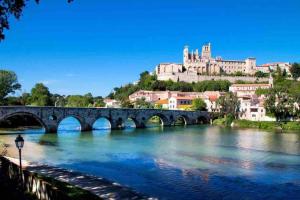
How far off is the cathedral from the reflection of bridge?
6228cm

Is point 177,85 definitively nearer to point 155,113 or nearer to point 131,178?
point 155,113

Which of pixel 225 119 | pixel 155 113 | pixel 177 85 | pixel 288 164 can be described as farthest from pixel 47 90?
pixel 288 164

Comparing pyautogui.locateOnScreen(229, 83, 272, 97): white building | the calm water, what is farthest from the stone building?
the calm water

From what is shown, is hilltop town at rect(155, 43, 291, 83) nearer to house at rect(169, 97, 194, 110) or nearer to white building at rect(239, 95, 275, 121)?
house at rect(169, 97, 194, 110)

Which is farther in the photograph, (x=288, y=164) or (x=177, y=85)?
(x=177, y=85)

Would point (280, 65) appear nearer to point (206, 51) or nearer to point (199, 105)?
point (206, 51)

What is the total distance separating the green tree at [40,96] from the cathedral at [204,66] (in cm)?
5918

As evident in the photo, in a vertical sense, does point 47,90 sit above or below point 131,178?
above

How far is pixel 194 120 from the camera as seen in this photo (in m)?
83.7

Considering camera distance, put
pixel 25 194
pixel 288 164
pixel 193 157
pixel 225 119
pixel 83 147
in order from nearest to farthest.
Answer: pixel 25 194, pixel 288 164, pixel 193 157, pixel 83 147, pixel 225 119

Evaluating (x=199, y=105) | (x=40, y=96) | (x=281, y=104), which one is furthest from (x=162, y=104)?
(x=281, y=104)

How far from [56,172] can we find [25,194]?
402 inches

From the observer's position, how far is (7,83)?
71.7m

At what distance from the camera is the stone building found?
14162cm
